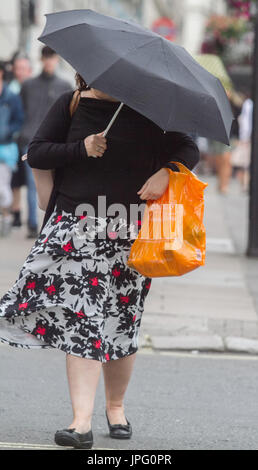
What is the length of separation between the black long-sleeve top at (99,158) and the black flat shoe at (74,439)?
91 cm

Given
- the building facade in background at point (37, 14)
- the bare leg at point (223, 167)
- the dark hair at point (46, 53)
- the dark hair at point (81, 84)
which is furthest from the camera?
the bare leg at point (223, 167)

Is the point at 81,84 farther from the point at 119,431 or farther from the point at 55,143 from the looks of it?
the point at 119,431

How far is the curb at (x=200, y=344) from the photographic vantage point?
6637mm

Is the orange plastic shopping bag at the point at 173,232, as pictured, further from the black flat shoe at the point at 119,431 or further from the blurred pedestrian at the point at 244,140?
the blurred pedestrian at the point at 244,140

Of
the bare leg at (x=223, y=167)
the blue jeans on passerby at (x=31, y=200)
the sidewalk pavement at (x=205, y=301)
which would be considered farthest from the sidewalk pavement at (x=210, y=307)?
the bare leg at (x=223, y=167)

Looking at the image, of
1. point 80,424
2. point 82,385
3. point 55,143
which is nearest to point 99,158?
point 55,143

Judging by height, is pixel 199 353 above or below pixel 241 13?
below

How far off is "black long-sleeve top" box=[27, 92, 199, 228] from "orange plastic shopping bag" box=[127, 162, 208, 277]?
0.12 m

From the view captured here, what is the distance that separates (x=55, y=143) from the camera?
14.5 ft

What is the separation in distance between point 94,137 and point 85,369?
0.94 metres

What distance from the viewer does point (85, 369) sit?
14.3ft

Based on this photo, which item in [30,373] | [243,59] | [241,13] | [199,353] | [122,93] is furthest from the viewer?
[243,59]
